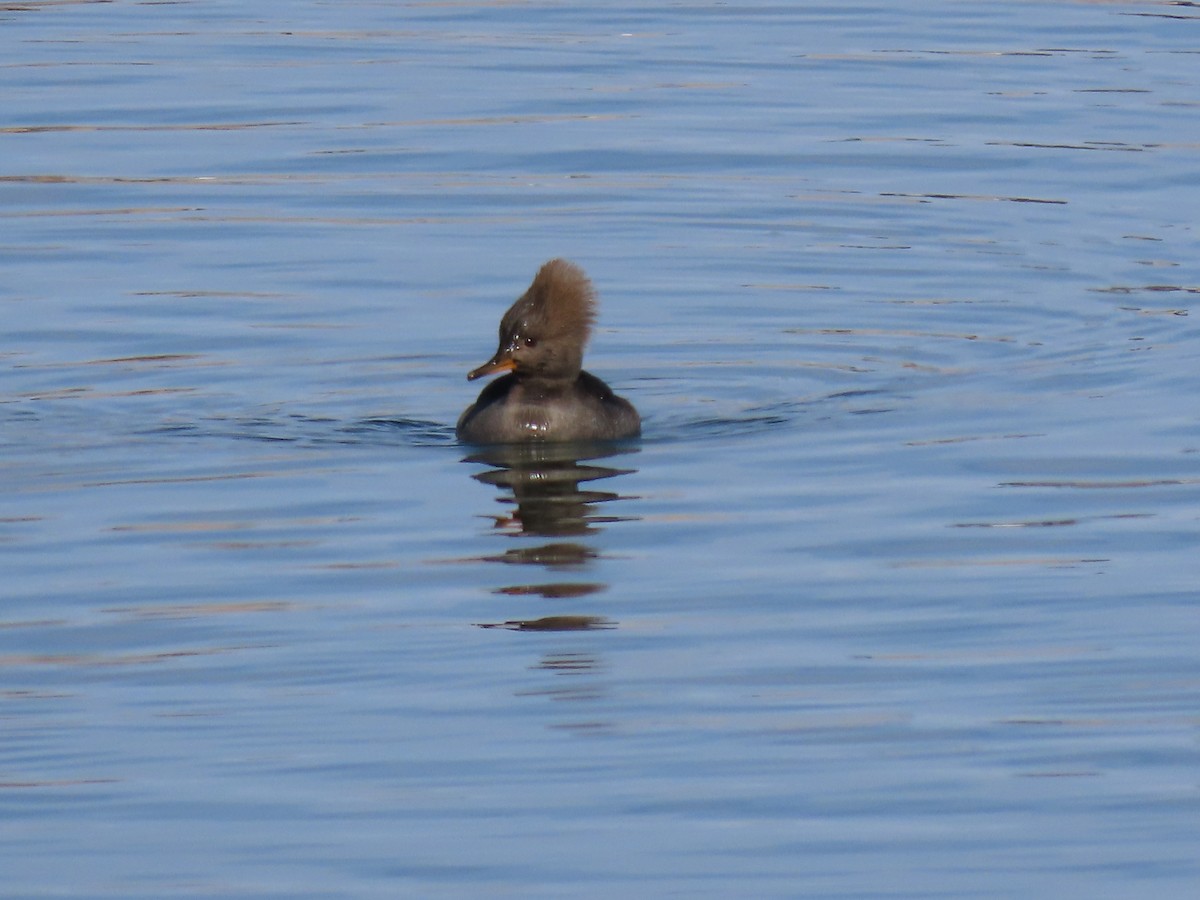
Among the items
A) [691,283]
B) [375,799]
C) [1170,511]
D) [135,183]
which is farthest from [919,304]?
[375,799]

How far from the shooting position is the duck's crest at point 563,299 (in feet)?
37.9

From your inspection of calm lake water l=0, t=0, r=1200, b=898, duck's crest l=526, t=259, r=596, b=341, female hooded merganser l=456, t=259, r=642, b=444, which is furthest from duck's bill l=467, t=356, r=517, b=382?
calm lake water l=0, t=0, r=1200, b=898

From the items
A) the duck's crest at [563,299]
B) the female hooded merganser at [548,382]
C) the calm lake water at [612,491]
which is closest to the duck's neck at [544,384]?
the female hooded merganser at [548,382]

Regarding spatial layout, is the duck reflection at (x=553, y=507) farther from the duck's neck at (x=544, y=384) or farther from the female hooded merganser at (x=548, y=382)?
the duck's neck at (x=544, y=384)

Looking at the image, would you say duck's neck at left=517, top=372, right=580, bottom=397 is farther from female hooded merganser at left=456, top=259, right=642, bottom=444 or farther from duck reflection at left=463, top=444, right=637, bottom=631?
duck reflection at left=463, top=444, right=637, bottom=631

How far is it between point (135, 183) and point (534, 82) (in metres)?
4.62

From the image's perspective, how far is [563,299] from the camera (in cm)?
1156

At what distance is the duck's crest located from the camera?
11539mm

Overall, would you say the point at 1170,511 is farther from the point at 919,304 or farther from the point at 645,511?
the point at 919,304

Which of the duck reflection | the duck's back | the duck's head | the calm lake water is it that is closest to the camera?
the calm lake water

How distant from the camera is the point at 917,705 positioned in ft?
25.2

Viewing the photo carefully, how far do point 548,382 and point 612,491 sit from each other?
108cm

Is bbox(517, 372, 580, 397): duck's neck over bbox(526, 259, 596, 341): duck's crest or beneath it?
beneath

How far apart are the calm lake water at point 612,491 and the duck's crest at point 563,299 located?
25.9 inches
